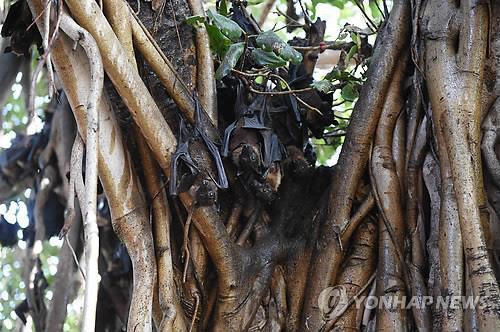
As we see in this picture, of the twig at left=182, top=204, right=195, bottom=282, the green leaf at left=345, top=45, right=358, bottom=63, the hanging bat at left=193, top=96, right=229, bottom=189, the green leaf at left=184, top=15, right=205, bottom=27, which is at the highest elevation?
the green leaf at left=345, top=45, right=358, bottom=63

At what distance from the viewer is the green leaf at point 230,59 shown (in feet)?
5.24

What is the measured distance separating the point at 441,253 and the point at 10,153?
5.03 ft

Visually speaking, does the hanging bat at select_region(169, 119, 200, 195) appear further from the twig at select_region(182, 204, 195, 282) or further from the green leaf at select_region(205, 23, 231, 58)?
the green leaf at select_region(205, 23, 231, 58)

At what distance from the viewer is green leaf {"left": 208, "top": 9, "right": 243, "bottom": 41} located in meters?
1.62

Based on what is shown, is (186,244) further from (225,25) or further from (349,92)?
(349,92)

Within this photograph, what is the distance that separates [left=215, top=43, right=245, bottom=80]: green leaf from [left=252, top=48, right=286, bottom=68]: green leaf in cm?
4

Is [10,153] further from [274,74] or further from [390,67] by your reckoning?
[390,67]

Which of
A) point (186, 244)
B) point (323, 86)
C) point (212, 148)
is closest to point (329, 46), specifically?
point (323, 86)

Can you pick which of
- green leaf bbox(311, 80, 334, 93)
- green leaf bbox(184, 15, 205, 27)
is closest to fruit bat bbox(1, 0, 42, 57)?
green leaf bbox(184, 15, 205, 27)

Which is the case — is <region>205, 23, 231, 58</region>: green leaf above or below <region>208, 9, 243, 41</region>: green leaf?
below

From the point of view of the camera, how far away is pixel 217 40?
1659 millimetres

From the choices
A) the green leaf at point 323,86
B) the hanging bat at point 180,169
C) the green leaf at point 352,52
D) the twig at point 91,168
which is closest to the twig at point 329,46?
the green leaf at point 352,52

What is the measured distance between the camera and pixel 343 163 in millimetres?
1604

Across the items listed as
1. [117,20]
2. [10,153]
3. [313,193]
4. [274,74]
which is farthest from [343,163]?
[10,153]
